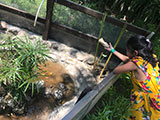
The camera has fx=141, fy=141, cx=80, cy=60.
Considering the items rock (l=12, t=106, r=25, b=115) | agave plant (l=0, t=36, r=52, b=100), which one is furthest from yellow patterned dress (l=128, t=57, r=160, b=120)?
rock (l=12, t=106, r=25, b=115)

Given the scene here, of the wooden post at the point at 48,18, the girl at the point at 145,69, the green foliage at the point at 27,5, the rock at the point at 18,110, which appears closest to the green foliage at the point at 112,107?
the girl at the point at 145,69

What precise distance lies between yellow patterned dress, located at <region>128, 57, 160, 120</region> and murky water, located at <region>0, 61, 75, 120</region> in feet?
3.97

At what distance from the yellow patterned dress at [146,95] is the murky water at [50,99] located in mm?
1210

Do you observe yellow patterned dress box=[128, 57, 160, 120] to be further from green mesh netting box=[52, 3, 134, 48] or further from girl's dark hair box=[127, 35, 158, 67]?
green mesh netting box=[52, 3, 134, 48]

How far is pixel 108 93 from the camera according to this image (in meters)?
2.54

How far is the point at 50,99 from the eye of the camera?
2.55 meters

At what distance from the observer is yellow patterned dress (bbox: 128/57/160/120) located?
183cm

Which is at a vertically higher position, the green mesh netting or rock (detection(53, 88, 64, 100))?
the green mesh netting

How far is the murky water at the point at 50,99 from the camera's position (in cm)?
225

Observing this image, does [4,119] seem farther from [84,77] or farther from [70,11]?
[70,11]

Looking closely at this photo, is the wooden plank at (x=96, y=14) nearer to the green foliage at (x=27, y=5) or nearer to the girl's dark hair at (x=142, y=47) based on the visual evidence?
the green foliage at (x=27, y=5)

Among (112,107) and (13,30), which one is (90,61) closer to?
(112,107)

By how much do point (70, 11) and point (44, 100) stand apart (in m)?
2.21

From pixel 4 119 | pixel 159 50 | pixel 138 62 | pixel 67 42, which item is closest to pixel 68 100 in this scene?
pixel 4 119
